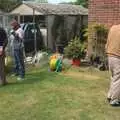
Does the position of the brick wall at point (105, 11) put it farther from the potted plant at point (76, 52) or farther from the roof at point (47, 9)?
the roof at point (47, 9)

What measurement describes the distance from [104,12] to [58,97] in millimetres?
6005

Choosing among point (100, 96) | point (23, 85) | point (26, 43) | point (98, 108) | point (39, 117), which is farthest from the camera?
point (26, 43)

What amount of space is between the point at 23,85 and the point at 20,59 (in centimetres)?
133

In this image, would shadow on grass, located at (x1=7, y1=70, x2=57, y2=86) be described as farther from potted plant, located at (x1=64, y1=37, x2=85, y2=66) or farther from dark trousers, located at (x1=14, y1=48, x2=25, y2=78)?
potted plant, located at (x1=64, y1=37, x2=85, y2=66)

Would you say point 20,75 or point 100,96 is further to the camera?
point 20,75

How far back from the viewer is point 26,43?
1941 centimetres

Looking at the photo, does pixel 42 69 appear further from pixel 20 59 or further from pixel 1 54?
pixel 1 54

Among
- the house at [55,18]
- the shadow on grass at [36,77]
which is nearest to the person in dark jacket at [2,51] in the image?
the shadow on grass at [36,77]

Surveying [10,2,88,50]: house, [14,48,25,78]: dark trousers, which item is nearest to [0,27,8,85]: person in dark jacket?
[14,48,25,78]: dark trousers

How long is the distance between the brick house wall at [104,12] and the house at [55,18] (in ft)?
16.8

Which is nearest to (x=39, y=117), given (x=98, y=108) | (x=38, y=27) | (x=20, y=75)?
(x=98, y=108)

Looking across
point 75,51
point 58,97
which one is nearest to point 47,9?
Answer: point 75,51

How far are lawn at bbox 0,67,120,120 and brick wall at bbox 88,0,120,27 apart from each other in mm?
2254

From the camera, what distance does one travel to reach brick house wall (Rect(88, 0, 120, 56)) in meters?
14.2
